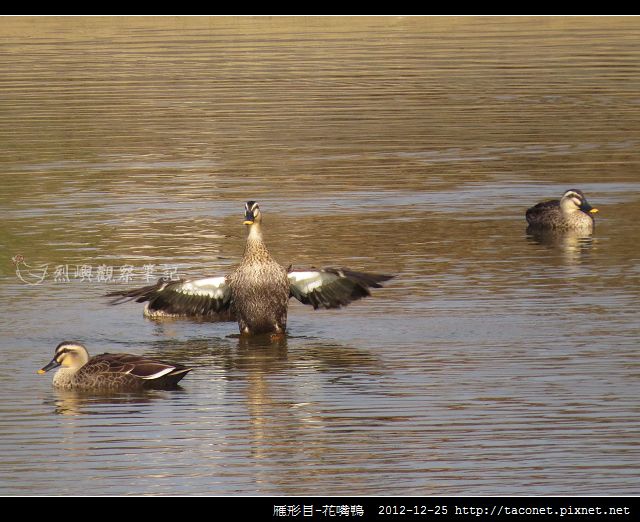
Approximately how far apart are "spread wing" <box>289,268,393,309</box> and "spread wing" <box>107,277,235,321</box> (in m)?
0.87

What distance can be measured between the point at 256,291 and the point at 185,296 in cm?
92

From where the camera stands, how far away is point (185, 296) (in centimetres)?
2000

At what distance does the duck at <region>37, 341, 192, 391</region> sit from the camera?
17.0 meters

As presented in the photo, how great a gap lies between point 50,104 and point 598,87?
1563cm

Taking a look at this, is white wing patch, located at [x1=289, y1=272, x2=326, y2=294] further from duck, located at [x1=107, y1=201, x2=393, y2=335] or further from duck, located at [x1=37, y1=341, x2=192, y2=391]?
duck, located at [x1=37, y1=341, x2=192, y2=391]

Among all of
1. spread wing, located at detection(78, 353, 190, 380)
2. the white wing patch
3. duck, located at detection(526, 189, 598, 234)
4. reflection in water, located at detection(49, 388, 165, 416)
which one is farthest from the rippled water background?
the white wing patch

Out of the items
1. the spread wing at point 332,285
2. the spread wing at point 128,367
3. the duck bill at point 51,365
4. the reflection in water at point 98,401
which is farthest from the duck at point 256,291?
the reflection in water at point 98,401

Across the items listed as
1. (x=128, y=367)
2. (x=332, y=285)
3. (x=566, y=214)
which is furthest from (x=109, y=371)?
(x=566, y=214)

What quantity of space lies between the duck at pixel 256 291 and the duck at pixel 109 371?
2.37 m

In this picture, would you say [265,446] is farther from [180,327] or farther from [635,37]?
[635,37]

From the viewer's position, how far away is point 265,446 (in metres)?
15.1

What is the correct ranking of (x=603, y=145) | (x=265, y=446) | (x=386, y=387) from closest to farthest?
(x=265, y=446)
(x=386, y=387)
(x=603, y=145)

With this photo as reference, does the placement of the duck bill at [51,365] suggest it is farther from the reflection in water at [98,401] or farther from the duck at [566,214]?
the duck at [566,214]

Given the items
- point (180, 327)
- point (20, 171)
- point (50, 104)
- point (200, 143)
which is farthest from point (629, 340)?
point (50, 104)
